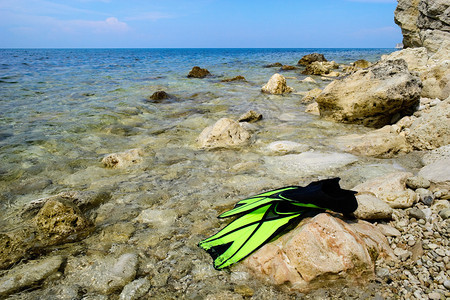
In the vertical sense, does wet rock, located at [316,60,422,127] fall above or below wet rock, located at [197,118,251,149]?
above

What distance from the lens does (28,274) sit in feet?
6.26

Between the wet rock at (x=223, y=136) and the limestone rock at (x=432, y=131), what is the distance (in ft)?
8.35

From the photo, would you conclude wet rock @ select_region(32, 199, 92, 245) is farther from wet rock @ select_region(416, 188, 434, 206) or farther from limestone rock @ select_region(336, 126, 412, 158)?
limestone rock @ select_region(336, 126, 412, 158)

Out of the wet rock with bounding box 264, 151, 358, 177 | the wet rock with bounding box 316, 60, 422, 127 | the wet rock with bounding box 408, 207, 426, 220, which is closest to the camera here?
the wet rock with bounding box 408, 207, 426, 220

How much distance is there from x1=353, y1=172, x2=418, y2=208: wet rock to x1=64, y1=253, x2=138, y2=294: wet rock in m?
2.19

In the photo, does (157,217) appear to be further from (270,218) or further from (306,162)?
(306,162)

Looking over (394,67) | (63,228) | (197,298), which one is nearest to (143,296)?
(197,298)

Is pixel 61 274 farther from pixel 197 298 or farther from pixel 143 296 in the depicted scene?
pixel 197 298

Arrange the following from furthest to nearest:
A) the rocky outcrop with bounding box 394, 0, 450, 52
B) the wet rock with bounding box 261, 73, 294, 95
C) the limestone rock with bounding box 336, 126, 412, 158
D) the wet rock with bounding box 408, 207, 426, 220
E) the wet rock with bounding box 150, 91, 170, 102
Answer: the rocky outcrop with bounding box 394, 0, 450, 52
the wet rock with bounding box 261, 73, 294, 95
the wet rock with bounding box 150, 91, 170, 102
the limestone rock with bounding box 336, 126, 412, 158
the wet rock with bounding box 408, 207, 426, 220

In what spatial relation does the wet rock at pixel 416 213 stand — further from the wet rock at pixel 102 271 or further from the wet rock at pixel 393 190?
the wet rock at pixel 102 271

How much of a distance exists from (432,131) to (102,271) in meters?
4.42

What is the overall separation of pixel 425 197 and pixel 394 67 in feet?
13.6

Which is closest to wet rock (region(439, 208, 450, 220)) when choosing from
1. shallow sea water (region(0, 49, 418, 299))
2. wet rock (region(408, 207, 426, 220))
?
wet rock (region(408, 207, 426, 220))

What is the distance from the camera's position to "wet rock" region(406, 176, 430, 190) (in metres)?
2.64
